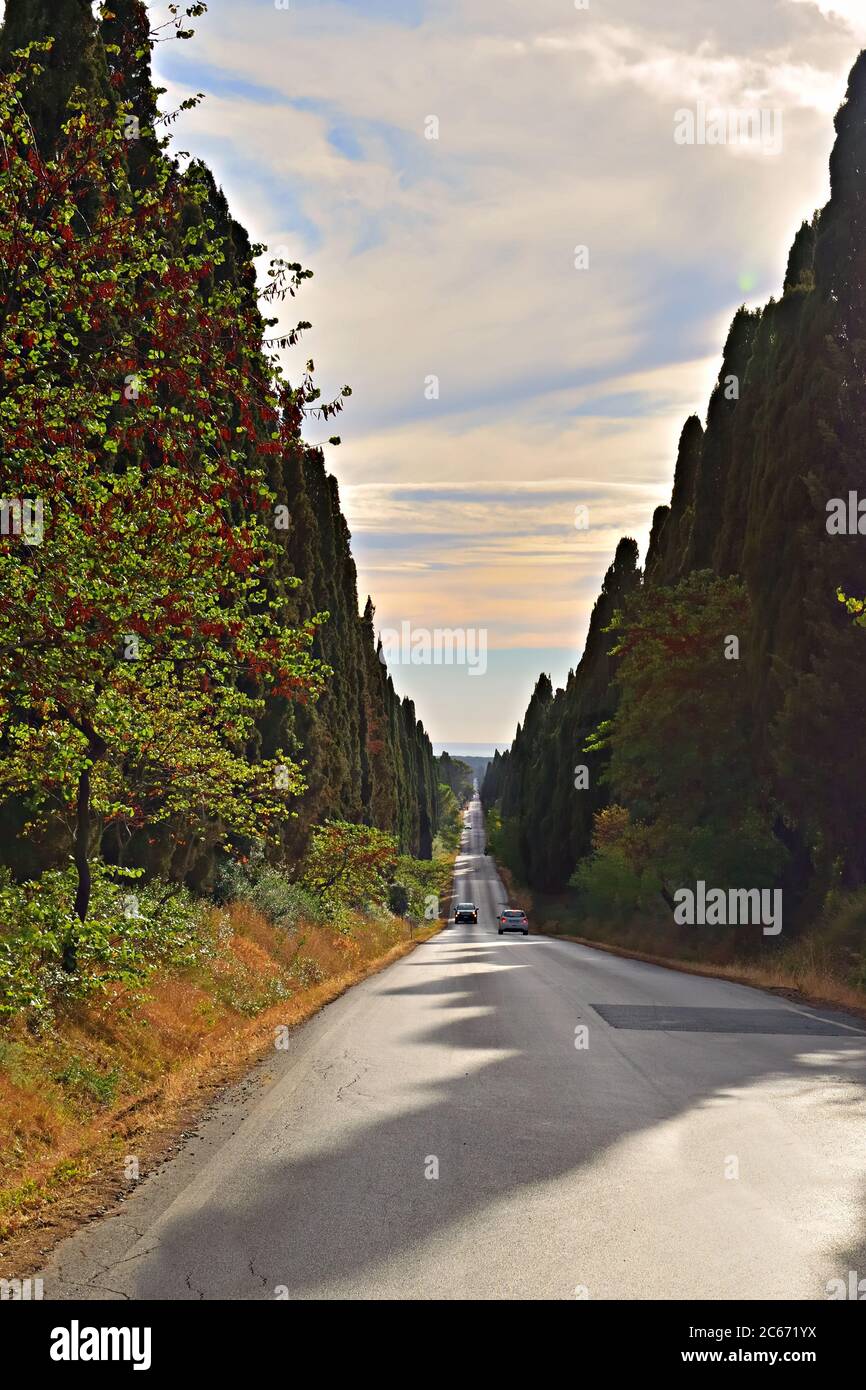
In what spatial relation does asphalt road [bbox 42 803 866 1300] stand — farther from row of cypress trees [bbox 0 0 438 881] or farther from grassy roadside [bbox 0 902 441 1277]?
row of cypress trees [bbox 0 0 438 881]

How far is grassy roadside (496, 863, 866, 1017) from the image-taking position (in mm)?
18047

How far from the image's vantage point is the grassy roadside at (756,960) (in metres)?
18.0

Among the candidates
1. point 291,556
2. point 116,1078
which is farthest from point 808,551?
point 116,1078

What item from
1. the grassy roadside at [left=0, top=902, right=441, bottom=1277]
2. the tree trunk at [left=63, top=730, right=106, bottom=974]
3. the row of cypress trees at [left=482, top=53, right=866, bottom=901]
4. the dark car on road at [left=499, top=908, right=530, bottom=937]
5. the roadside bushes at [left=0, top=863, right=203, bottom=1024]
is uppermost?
the row of cypress trees at [left=482, top=53, right=866, bottom=901]

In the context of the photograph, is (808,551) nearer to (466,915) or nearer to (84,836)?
(84,836)

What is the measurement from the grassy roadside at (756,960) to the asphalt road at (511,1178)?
522 centimetres

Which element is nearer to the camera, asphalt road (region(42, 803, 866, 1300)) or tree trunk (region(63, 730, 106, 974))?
asphalt road (region(42, 803, 866, 1300))

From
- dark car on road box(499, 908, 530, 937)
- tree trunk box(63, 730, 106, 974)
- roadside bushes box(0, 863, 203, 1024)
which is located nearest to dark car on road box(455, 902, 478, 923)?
dark car on road box(499, 908, 530, 937)

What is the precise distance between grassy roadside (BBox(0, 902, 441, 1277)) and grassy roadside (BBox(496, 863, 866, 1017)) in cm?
846

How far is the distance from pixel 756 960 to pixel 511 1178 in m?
20.3

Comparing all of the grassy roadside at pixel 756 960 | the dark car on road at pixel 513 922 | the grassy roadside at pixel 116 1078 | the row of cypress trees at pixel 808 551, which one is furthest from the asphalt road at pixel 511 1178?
the dark car on road at pixel 513 922

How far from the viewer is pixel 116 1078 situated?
9617 millimetres

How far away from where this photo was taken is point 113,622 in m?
8.97
